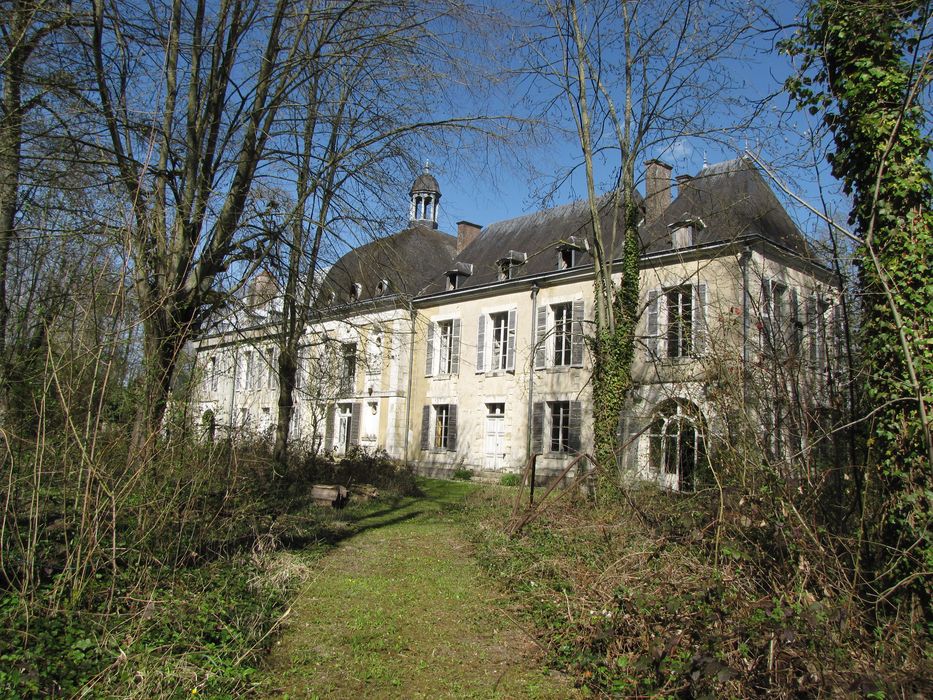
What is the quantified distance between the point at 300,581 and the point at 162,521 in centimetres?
134

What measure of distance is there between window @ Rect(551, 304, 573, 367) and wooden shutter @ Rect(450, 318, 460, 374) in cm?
362

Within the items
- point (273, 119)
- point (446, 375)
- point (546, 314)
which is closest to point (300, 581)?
point (273, 119)

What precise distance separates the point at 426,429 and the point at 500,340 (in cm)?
380

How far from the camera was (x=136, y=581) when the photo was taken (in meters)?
4.29

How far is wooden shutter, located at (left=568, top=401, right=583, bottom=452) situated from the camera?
16.6 metres

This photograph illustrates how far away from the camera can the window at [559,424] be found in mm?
17344

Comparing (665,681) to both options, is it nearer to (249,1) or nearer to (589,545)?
(589,545)

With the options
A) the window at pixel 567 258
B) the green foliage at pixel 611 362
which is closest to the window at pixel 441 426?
the window at pixel 567 258

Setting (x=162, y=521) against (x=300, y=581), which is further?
(x=300, y=581)

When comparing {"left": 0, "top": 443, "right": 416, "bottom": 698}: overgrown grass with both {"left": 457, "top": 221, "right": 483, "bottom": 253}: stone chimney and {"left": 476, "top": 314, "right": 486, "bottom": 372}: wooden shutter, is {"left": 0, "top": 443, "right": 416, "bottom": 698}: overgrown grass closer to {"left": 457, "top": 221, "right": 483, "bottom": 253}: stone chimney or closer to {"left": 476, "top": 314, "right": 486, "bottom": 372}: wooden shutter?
{"left": 476, "top": 314, "right": 486, "bottom": 372}: wooden shutter

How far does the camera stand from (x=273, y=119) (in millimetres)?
6582

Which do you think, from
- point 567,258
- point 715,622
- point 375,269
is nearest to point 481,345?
point 567,258

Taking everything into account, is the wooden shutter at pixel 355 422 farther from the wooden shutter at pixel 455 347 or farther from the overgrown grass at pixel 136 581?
the overgrown grass at pixel 136 581

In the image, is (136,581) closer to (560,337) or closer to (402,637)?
(402,637)
